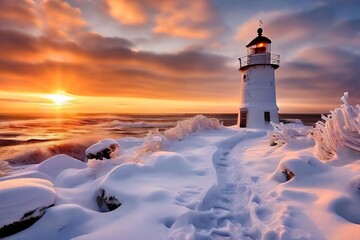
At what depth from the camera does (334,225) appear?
2988mm

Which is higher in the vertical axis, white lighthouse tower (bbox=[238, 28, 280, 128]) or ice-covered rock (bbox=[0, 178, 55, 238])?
white lighthouse tower (bbox=[238, 28, 280, 128])

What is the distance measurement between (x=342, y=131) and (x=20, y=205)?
695 cm

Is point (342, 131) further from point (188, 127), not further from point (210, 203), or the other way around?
point (188, 127)

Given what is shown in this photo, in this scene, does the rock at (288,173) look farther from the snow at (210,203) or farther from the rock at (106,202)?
the rock at (106,202)

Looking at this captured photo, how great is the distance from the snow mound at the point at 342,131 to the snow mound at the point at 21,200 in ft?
21.7

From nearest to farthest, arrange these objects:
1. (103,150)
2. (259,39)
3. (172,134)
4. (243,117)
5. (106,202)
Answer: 1. (106,202)
2. (103,150)
3. (172,134)
4. (259,39)
5. (243,117)

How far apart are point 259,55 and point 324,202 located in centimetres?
1726

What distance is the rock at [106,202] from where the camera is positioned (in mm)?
4129

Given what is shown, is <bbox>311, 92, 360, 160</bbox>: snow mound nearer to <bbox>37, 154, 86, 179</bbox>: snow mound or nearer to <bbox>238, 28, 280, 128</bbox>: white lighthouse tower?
<bbox>37, 154, 86, 179</bbox>: snow mound

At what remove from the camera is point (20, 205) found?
3410 millimetres

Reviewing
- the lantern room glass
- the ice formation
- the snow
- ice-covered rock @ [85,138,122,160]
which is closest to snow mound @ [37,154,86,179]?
ice-covered rock @ [85,138,122,160]

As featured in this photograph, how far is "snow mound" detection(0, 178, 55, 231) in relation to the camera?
3271mm

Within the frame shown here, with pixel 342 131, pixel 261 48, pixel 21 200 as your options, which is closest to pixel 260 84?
pixel 261 48

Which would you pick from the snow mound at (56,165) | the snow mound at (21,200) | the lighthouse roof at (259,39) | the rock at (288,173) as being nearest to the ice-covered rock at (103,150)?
the snow mound at (56,165)
